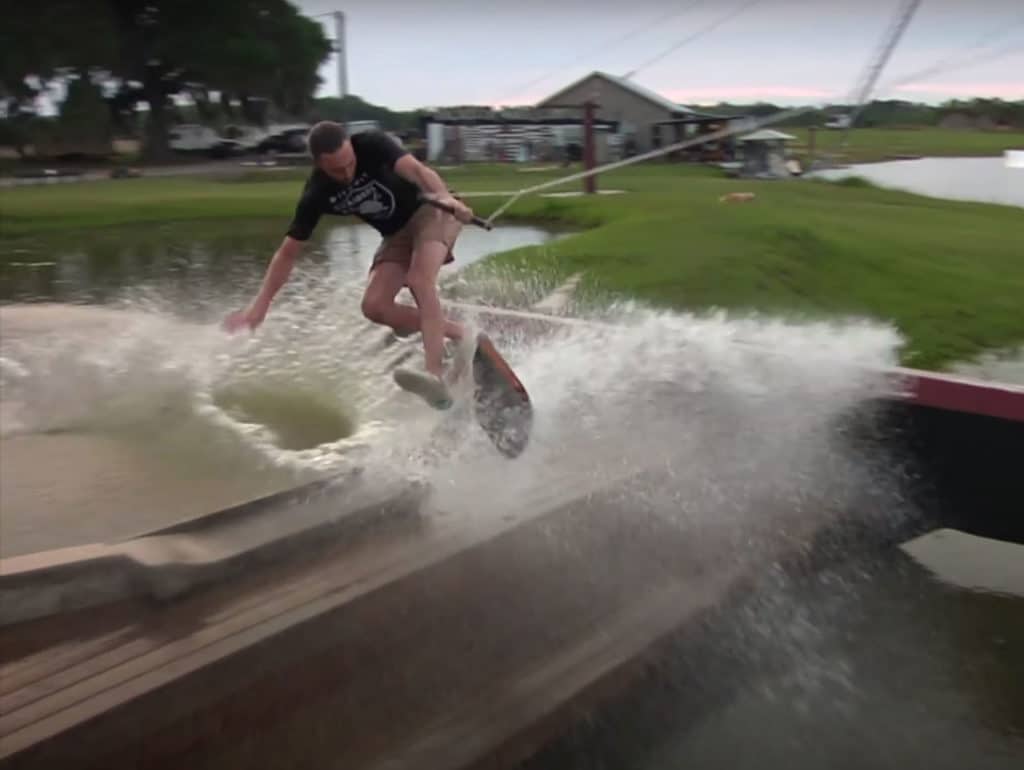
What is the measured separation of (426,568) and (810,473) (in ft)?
8.30

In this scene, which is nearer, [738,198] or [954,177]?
[738,198]

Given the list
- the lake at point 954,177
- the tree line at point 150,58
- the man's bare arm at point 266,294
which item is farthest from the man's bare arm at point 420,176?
the tree line at point 150,58

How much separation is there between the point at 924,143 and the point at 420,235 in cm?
1623

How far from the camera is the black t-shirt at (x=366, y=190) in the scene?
194 inches

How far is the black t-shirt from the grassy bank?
3.48 meters

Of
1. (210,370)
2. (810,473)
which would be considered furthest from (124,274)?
(810,473)

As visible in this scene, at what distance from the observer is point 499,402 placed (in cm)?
534

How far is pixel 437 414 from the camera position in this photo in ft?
19.0

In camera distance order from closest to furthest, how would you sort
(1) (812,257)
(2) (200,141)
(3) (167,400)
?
(3) (167,400) < (1) (812,257) < (2) (200,141)

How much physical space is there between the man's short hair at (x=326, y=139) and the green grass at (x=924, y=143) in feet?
31.0

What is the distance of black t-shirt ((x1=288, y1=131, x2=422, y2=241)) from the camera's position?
4.92 metres

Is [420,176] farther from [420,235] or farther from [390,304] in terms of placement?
[390,304]

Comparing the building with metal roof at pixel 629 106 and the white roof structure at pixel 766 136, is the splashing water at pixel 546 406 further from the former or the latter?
the building with metal roof at pixel 629 106

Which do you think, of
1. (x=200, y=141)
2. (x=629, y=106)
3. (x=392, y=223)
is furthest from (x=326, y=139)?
(x=200, y=141)
